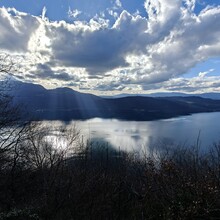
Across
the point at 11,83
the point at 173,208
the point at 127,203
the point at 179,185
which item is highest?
the point at 11,83

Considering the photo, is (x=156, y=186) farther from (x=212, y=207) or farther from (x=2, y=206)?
(x=2, y=206)

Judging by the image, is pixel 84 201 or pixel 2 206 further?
pixel 2 206

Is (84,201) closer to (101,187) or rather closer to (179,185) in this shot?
(101,187)

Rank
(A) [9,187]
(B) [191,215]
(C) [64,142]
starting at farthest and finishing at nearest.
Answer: (C) [64,142], (A) [9,187], (B) [191,215]

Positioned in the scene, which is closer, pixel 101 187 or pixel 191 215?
pixel 191 215

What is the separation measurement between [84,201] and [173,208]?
3020 mm

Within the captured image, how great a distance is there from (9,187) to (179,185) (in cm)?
784

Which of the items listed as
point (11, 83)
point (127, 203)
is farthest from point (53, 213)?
point (11, 83)

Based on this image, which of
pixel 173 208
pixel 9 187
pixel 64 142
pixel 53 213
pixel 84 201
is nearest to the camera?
pixel 173 208

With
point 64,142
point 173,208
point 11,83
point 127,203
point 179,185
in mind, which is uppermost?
point 11,83

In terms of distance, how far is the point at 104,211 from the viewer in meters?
6.62

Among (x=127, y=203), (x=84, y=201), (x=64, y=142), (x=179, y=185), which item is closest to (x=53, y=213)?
(x=84, y=201)

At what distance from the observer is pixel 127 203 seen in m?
7.33

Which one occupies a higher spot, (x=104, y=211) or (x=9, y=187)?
(x=104, y=211)
